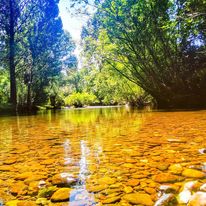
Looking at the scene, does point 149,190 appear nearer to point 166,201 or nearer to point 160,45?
point 166,201

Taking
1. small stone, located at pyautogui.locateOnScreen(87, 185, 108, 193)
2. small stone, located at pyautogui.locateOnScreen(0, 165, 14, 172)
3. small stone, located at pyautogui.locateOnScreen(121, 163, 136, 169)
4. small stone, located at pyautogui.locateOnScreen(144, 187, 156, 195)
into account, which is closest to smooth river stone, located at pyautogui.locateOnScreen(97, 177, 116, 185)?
small stone, located at pyautogui.locateOnScreen(87, 185, 108, 193)

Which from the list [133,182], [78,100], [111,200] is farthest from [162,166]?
[78,100]

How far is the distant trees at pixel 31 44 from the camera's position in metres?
19.2

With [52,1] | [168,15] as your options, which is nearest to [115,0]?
[168,15]

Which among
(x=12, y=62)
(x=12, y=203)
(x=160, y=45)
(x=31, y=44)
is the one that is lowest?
(x=12, y=203)

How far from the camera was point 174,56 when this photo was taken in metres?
14.6

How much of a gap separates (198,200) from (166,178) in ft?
2.19

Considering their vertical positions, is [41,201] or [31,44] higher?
[31,44]

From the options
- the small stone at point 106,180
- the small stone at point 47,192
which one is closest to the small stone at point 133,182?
the small stone at point 106,180

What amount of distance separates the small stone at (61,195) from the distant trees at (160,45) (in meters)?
12.0

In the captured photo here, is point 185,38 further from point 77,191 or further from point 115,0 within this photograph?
point 77,191

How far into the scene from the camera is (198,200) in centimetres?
163

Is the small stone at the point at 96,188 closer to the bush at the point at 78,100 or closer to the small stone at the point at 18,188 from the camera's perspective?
the small stone at the point at 18,188

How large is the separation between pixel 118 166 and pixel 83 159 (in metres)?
0.61
